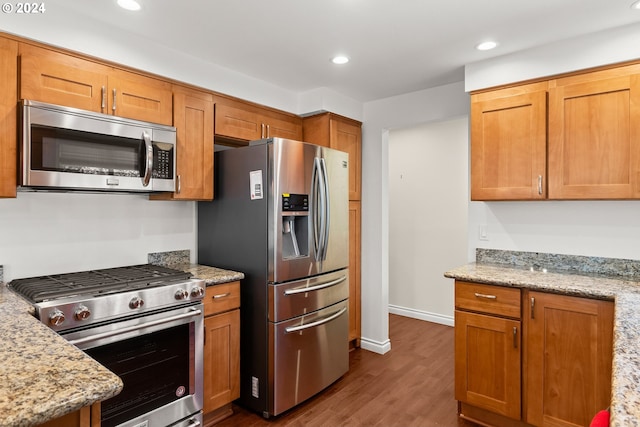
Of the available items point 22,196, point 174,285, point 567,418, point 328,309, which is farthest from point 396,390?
point 22,196

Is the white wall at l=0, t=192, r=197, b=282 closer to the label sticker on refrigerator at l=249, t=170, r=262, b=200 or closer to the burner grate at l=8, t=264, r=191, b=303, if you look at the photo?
the burner grate at l=8, t=264, r=191, b=303

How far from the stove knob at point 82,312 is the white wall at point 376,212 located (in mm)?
2501

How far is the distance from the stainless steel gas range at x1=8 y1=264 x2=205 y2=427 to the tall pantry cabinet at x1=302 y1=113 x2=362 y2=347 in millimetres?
1697

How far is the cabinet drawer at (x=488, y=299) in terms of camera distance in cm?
222

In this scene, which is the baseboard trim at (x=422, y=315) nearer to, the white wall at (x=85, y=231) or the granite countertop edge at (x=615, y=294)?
the granite countertop edge at (x=615, y=294)

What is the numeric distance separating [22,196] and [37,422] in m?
1.85

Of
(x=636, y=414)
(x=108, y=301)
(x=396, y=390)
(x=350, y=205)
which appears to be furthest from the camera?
(x=350, y=205)

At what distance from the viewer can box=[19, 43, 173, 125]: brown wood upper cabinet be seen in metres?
1.93

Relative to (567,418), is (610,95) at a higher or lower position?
higher

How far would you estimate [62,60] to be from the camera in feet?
6.67

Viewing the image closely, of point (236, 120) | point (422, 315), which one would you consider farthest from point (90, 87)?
point (422, 315)

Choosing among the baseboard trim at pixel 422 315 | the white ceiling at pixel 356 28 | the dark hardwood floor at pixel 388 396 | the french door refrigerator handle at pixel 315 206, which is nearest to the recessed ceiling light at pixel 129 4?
the white ceiling at pixel 356 28

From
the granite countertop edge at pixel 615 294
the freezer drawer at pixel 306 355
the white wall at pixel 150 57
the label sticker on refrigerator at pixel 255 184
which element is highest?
the white wall at pixel 150 57

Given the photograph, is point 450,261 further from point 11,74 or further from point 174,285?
point 11,74
